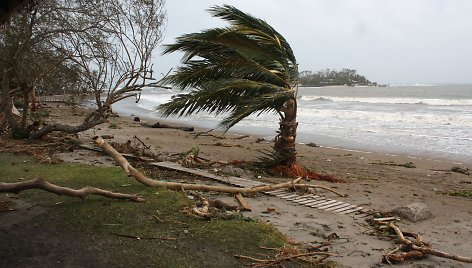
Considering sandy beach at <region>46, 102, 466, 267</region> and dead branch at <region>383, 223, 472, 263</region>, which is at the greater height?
dead branch at <region>383, 223, 472, 263</region>

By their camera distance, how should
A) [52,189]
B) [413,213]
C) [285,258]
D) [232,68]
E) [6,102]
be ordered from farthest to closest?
[6,102] < [232,68] < [413,213] < [52,189] < [285,258]

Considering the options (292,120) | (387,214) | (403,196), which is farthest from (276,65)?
(387,214)

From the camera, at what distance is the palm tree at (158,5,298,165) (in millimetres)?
8992

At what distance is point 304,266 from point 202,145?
1043 centimetres

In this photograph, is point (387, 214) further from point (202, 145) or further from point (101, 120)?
point (202, 145)

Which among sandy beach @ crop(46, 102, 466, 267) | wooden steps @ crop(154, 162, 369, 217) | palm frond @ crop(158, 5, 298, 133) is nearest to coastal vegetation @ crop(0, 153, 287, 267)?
sandy beach @ crop(46, 102, 466, 267)

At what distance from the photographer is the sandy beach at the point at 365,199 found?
4.86 metres

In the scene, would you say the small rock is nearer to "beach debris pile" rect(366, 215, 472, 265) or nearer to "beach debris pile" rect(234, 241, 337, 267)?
"beach debris pile" rect(366, 215, 472, 265)

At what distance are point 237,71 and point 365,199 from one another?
3.79 metres

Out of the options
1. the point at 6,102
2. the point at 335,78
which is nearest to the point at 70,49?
the point at 6,102

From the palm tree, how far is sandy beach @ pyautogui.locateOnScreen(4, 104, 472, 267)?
1.57 meters

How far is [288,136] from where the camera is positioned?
9.41 metres

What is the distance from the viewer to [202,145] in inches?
561

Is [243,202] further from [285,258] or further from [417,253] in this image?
[417,253]
